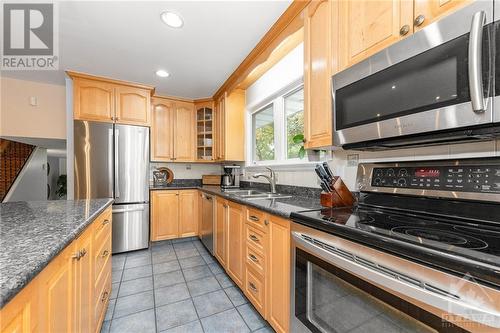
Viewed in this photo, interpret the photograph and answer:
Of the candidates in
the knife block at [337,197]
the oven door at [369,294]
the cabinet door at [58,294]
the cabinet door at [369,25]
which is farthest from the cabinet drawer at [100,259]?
the cabinet door at [369,25]

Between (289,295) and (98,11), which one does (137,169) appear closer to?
(98,11)

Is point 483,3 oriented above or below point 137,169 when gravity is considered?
above

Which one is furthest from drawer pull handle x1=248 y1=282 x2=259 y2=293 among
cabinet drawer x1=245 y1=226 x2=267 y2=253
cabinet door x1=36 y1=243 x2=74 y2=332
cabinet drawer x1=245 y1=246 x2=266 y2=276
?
cabinet door x1=36 y1=243 x2=74 y2=332

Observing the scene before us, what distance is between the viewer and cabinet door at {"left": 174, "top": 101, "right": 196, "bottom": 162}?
11.9 feet

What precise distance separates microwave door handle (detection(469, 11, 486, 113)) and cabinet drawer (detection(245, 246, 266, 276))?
1.36 meters

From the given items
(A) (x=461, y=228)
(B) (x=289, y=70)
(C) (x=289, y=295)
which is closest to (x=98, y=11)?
(B) (x=289, y=70)

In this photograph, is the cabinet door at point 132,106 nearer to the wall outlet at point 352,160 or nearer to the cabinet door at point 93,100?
the cabinet door at point 93,100

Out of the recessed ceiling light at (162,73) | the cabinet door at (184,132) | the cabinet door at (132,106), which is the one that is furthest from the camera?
the cabinet door at (184,132)

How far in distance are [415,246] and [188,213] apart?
3.21 meters

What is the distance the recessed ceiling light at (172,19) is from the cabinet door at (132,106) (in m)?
1.56

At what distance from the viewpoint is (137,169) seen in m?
2.96

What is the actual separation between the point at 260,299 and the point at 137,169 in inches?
91.7

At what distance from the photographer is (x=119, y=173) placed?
2855 mm

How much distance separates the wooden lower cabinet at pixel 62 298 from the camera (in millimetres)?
520
